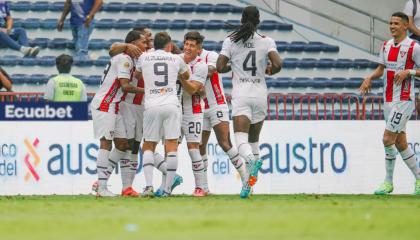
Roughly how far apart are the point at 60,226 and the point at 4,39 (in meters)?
14.4

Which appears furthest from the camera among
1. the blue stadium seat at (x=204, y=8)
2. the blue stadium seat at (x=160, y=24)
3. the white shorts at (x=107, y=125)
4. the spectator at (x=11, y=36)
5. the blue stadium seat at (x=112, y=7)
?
the blue stadium seat at (x=204, y=8)

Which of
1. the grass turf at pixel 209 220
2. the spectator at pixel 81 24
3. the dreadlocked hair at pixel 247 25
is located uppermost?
the spectator at pixel 81 24

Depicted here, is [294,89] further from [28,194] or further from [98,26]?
[28,194]

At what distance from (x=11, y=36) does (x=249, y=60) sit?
9.54m

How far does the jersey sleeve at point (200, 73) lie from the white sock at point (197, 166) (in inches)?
37.4

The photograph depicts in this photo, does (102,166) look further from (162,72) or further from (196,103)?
(162,72)

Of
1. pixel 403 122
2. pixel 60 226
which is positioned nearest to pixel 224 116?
pixel 403 122

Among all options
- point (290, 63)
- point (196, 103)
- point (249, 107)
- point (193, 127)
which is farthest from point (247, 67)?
point (290, 63)

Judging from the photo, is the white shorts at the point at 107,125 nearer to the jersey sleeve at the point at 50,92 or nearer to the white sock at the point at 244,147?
the white sock at the point at 244,147

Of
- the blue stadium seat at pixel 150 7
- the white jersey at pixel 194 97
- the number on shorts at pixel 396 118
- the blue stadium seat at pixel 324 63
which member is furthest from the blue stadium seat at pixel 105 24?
the number on shorts at pixel 396 118

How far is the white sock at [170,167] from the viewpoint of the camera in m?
15.6

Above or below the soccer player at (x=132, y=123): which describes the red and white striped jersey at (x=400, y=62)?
above

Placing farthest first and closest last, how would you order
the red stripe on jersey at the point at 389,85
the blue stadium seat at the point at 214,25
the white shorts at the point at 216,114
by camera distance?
the blue stadium seat at the point at 214,25
the red stripe on jersey at the point at 389,85
the white shorts at the point at 216,114

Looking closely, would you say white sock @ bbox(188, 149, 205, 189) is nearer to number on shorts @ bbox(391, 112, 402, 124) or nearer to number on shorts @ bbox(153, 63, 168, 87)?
number on shorts @ bbox(153, 63, 168, 87)
